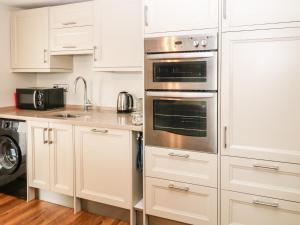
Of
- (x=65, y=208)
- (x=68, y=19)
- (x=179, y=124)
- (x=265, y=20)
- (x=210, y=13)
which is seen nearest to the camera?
(x=265, y=20)

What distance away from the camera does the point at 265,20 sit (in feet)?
6.15

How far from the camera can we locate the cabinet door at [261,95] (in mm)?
1854

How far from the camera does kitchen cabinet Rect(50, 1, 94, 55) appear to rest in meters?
3.04

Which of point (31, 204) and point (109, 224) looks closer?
point (109, 224)

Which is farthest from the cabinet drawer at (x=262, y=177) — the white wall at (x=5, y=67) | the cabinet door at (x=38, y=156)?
the white wall at (x=5, y=67)

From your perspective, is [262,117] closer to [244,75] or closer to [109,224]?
[244,75]

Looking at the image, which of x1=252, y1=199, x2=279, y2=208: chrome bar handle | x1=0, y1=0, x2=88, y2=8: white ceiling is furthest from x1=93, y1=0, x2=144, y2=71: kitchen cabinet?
x1=252, y1=199, x2=279, y2=208: chrome bar handle

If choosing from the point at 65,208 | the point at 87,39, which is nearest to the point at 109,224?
the point at 65,208

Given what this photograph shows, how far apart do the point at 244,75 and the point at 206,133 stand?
484mm

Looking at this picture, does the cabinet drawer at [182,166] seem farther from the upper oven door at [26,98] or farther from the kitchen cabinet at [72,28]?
the upper oven door at [26,98]

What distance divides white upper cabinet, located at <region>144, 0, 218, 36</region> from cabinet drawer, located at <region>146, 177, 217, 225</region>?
3.87 ft

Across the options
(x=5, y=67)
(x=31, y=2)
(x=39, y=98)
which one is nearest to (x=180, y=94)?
(x=39, y=98)

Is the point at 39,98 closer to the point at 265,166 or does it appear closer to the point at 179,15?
the point at 179,15

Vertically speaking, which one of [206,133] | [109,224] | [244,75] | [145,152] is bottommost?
[109,224]
